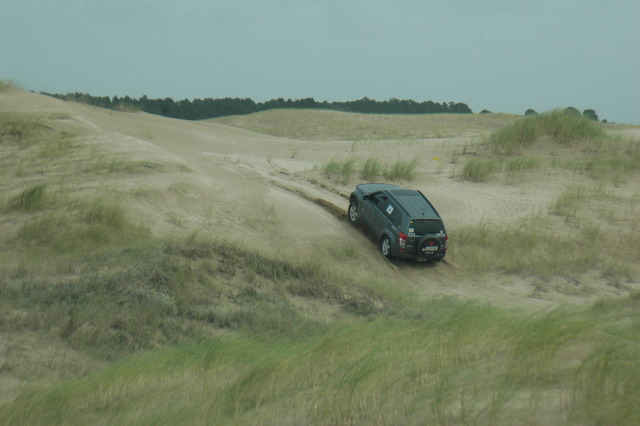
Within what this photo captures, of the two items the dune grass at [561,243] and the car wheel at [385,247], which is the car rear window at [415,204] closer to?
the car wheel at [385,247]

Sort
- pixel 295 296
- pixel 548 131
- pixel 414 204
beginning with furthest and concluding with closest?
pixel 548 131 < pixel 414 204 < pixel 295 296

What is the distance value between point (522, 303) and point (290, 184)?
10434 millimetres

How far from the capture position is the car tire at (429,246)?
15.8 meters

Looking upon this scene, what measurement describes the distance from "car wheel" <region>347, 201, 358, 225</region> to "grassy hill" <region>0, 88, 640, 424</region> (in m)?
0.41

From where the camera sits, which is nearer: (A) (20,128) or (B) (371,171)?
(A) (20,128)

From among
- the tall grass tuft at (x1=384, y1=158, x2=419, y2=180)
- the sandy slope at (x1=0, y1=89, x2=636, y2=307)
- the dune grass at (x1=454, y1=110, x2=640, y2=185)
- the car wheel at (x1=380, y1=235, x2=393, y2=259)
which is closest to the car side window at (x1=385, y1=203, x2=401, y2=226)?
the car wheel at (x1=380, y1=235, x2=393, y2=259)

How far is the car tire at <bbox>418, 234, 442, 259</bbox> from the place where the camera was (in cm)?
1578

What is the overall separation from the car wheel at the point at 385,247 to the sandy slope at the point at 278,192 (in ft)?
0.79

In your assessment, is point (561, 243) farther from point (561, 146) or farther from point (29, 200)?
point (29, 200)

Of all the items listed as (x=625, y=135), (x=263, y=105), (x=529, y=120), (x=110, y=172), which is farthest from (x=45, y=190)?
(x=263, y=105)

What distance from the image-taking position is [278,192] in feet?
66.6

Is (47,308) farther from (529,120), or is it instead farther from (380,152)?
(529,120)

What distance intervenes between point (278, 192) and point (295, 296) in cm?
810

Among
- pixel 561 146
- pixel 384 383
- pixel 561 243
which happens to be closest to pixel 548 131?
pixel 561 146
